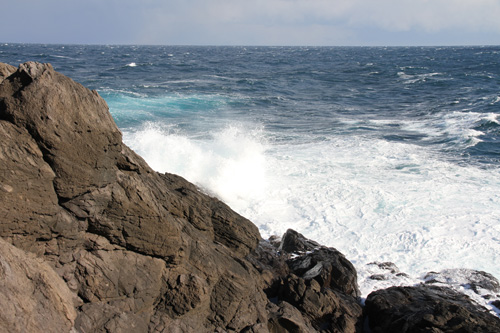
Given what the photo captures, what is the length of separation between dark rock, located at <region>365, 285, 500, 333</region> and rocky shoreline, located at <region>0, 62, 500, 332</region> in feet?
0.09

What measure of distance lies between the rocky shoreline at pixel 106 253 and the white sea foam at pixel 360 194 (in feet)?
7.57

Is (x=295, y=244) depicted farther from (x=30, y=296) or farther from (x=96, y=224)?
(x=30, y=296)

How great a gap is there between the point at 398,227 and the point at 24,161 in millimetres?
9972

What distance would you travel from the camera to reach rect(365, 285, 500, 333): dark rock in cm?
696

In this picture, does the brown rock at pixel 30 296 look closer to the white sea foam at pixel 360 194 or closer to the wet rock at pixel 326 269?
the wet rock at pixel 326 269

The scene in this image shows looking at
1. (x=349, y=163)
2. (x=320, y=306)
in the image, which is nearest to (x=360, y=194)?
(x=349, y=163)

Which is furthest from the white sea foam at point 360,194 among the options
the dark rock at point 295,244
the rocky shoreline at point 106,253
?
the rocky shoreline at point 106,253

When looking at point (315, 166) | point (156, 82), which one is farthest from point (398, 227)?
point (156, 82)

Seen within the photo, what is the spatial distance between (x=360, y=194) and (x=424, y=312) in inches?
272

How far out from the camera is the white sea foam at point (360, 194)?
10969 mm

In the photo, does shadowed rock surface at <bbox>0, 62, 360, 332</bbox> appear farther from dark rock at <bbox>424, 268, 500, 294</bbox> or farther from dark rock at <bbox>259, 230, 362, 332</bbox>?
dark rock at <bbox>424, 268, 500, 294</bbox>

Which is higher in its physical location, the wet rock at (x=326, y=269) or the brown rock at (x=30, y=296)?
the brown rock at (x=30, y=296)

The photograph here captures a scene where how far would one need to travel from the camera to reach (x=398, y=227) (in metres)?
11.9

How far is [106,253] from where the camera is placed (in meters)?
5.61
